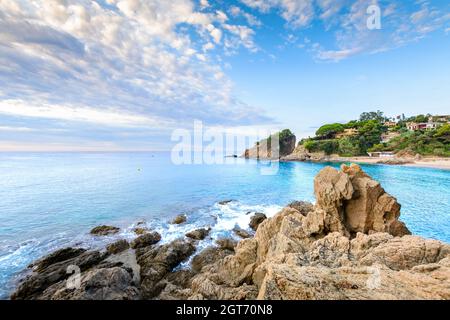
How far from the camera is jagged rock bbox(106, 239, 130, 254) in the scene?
15288 mm

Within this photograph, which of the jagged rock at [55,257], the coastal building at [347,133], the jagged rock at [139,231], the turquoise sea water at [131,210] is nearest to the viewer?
the jagged rock at [55,257]

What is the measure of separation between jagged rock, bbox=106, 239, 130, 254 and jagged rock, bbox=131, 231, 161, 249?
1.67 feet

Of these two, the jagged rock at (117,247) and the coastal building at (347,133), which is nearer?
the jagged rock at (117,247)

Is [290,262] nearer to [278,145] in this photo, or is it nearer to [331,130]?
[331,130]

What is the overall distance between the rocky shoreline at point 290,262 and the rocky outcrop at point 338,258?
0.02 metres

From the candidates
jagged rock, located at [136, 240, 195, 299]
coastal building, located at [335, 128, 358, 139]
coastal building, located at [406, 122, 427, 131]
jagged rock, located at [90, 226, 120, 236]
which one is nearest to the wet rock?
jagged rock, located at [136, 240, 195, 299]

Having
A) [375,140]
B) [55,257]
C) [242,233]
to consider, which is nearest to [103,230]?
[55,257]

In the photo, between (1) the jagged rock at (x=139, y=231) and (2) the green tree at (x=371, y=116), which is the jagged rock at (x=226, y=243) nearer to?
(1) the jagged rock at (x=139, y=231)

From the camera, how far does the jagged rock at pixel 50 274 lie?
10891 mm

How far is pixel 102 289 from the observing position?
9.02m

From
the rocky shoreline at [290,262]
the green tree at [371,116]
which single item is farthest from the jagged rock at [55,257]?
the green tree at [371,116]
